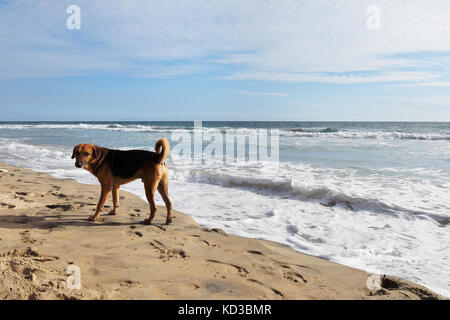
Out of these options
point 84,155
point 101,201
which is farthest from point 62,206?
point 84,155

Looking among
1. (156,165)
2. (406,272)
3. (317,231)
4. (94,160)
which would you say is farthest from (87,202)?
(406,272)

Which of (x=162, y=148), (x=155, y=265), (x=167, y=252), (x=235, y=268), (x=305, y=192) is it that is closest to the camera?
(x=155, y=265)

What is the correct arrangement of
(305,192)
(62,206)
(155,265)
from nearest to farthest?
(155,265) < (62,206) < (305,192)

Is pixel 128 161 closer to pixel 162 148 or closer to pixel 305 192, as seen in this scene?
pixel 162 148

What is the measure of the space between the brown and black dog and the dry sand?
1.63 feet

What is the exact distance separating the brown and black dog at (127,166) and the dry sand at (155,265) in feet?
1.63

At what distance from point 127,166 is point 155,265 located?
182cm

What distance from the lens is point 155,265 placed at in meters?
2.99

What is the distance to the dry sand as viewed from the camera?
98.3 inches

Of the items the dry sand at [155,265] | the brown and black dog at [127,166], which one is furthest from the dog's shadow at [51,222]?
the brown and black dog at [127,166]

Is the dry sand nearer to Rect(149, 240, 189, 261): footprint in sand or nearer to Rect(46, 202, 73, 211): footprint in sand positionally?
Rect(149, 240, 189, 261): footprint in sand

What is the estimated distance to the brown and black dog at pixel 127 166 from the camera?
4.22 metres

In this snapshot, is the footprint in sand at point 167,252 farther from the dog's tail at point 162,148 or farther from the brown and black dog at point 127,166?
the dog's tail at point 162,148
